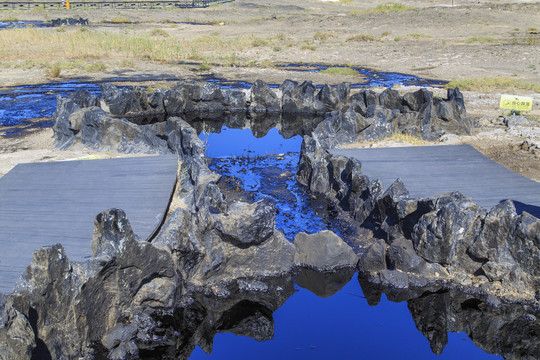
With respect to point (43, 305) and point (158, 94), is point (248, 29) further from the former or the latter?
point (43, 305)

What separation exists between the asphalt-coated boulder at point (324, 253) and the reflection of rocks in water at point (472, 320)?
2.01 ft

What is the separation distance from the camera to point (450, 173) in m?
11.7

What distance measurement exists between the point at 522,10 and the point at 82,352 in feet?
148

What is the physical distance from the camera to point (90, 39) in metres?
30.4

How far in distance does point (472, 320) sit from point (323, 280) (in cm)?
223

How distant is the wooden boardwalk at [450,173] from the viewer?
10523 millimetres

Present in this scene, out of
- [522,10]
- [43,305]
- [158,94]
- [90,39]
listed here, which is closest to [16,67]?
[90,39]

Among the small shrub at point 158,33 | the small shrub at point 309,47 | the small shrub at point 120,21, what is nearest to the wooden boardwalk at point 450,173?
the small shrub at point 309,47

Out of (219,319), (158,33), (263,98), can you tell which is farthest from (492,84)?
(158,33)

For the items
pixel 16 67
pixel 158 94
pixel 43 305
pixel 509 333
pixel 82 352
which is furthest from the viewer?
pixel 16 67

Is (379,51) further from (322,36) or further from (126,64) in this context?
(126,64)

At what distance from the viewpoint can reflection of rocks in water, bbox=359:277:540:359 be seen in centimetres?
762

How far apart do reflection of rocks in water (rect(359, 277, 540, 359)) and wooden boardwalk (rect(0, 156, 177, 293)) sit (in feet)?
13.3

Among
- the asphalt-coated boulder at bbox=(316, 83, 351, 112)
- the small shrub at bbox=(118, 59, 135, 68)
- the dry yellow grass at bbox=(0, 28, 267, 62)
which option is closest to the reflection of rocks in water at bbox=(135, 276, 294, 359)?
the asphalt-coated boulder at bbox=(316, 83, 351, 112)
